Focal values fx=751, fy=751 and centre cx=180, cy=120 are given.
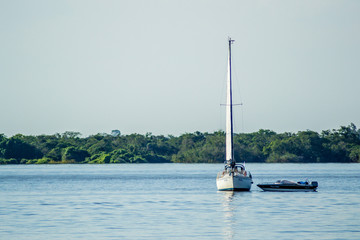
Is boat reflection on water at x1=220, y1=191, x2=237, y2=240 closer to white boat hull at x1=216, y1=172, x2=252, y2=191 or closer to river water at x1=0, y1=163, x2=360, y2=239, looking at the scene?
river water at x1=0, y1=163, x2=360, y2=239

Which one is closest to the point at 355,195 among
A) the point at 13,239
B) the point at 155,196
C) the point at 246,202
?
the point at 246,202

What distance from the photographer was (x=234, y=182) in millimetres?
68750

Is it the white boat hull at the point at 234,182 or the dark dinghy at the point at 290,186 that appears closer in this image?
the white boat hull at the point at 234,182

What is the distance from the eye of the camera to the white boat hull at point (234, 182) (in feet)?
226

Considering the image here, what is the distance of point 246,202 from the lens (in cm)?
5994

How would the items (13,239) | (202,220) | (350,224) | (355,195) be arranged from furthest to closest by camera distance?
(355,195)
(202,220)
(350,224)
(13,239)

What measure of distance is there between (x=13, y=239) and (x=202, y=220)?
1269 cm

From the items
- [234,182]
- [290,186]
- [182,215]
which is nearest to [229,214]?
[182,215]

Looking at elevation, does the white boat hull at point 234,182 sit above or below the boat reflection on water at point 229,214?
above

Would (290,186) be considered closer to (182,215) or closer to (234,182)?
(234,182)

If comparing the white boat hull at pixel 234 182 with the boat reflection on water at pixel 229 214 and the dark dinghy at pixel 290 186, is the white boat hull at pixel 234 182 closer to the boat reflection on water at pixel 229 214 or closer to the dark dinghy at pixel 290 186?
the boat reflection on water at pixel 229 214

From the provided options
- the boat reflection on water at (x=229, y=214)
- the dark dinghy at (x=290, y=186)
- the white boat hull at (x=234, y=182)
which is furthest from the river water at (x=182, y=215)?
the dark dinghy at (x=290, y=186)

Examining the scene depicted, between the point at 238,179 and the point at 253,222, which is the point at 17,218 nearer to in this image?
the point at 253,222

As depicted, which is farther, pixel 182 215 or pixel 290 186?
pixel 290 186
